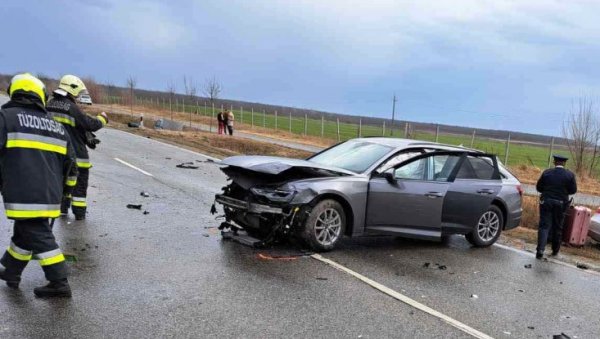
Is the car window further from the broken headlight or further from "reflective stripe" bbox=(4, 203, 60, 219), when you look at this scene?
"reflective stripe" bbox=(4, 203, 60, 219)

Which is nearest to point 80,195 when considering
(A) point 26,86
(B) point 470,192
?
(A) point 26,86

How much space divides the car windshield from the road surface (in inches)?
44.4

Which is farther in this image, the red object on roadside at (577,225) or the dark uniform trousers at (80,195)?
the red object on roadside at (577,225)

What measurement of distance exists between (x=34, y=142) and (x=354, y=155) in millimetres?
4512

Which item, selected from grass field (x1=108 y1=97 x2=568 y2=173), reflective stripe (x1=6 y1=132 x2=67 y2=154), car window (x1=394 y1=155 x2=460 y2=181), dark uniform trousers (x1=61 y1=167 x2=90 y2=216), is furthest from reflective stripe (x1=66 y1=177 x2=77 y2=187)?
grass field (x1=108 y1=97 x2=568 y2=173)

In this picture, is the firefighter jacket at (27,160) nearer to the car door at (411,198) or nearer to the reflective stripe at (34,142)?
the reflective stripe at (34,142)

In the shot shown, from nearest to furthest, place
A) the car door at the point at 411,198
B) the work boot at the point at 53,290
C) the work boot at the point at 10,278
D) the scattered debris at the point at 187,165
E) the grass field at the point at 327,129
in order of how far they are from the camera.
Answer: the work boot at the point at 53,290 → the work boot at the point at 10,278 → the car door at the point at 411,198 → the scattered debris at the point at 187,165 → the grass field at the point at 327,129

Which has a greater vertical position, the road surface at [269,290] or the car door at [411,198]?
the car door at [411,198]

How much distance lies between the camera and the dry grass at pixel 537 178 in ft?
68.0

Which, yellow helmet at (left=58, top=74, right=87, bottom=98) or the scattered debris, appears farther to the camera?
the scattered debris

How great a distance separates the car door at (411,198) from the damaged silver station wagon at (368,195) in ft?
0.04

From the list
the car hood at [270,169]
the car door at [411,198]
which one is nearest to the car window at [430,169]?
the car door at [411,198]

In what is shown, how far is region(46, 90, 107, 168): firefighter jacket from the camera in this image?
24.8 ft

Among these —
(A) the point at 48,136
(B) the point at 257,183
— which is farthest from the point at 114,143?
(A) the point at 48,136
